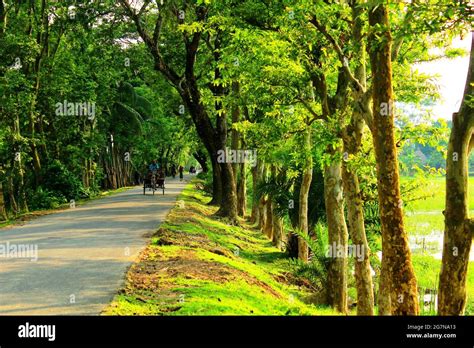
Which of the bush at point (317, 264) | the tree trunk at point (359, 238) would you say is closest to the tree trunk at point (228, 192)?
the bush at point (317, 264)

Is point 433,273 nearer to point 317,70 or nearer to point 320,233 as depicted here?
point 320,233

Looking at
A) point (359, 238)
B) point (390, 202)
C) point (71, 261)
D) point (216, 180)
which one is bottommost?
point (71, 261)

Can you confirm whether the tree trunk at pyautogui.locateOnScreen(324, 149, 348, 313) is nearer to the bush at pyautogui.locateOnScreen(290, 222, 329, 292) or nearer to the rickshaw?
the bush at pyautogui.locateOnScreen(290, 222, 329, 292)

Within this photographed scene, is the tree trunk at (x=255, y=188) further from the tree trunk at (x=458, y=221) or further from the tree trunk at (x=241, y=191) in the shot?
the tree trunk at (x=458, y=221)

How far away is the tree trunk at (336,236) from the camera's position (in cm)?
1488

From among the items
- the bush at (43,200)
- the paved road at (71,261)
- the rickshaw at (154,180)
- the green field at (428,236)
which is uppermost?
the rickshaw at (154,180)

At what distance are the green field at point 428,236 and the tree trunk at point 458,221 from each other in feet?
11.1

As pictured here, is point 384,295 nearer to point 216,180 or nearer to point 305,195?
point 305,195

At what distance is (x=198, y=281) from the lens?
11531 mm

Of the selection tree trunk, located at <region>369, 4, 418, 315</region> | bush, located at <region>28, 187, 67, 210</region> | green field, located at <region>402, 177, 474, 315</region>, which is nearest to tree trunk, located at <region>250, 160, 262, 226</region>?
green field, located at <region>402, 177, 474, 315</region>

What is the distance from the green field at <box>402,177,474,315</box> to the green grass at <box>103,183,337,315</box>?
3924 mm

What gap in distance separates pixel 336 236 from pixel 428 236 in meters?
29.8

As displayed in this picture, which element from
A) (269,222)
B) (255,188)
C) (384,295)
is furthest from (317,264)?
(269,222)

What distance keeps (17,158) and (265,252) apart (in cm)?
1141
